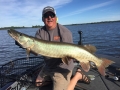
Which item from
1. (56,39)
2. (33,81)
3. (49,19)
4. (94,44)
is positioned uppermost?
(49,19)

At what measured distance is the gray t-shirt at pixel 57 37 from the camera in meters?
4.62

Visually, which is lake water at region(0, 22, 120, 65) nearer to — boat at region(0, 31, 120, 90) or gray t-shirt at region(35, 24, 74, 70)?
boat at region(0, 31, 120, 90)

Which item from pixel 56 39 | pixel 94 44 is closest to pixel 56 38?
pixel 56 39

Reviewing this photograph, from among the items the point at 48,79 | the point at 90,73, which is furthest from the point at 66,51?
the point at 90,73

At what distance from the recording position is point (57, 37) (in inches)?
184

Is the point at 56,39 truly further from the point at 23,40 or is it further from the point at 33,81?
the point at 33,81

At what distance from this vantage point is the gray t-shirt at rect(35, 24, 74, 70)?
4616mm

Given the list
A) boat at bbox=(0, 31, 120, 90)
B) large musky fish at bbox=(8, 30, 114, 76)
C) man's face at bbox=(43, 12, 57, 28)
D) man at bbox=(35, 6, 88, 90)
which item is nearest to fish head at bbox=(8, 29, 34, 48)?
large musky fish at bbox=(8, 30, 114, 76)

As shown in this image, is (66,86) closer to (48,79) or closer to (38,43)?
(48,79)

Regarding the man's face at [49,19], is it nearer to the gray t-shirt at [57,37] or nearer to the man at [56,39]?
the man at [56,39]

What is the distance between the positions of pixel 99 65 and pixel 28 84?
7.33ft

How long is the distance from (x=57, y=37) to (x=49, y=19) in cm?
54

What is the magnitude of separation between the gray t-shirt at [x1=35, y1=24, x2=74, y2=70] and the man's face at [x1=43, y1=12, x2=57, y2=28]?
16 cm

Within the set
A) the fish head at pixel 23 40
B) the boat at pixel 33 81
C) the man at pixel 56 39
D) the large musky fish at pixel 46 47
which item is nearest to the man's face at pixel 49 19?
the man at pixel 56 39
